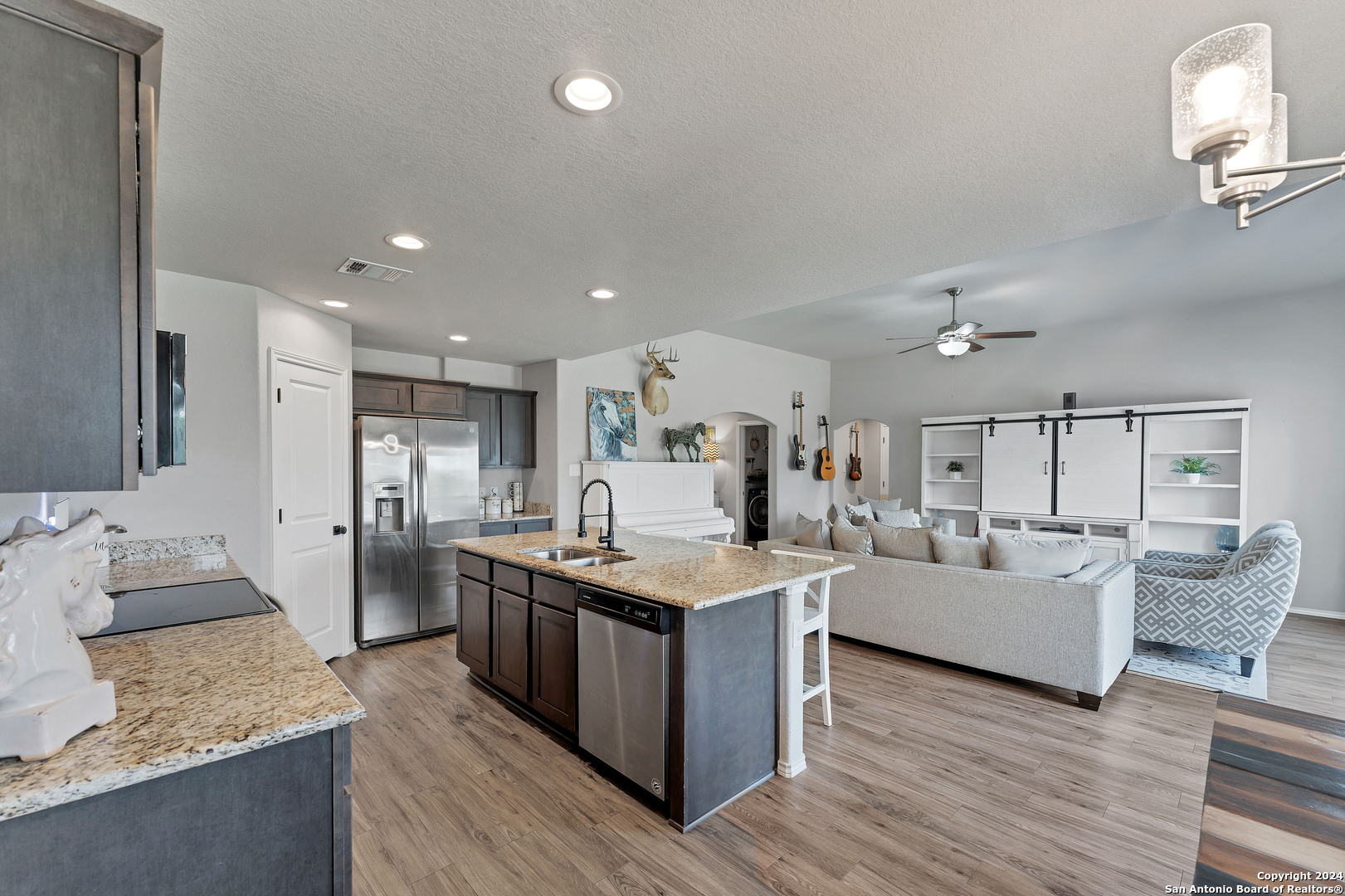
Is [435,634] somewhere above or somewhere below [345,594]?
below

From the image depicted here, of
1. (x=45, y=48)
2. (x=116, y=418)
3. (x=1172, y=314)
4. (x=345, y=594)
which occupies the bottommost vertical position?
(x=345, y=594)

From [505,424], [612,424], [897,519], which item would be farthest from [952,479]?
[505,424]

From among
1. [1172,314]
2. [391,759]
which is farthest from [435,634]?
[1172,314]

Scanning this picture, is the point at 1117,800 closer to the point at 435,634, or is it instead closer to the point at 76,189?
the point at 76,189

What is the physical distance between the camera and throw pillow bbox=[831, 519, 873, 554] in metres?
4.19

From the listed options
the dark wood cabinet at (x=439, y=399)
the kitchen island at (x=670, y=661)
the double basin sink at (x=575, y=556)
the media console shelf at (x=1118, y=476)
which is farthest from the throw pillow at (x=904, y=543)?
the dark wood cabinet at (x=439, y=399)

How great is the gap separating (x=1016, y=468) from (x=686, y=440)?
3857 millimetres

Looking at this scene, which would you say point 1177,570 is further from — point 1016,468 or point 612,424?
point 612,424

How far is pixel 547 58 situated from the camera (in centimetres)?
139

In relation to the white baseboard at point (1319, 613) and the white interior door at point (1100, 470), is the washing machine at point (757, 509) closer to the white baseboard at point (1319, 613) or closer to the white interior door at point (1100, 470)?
the white interior door at point (1100, 470)

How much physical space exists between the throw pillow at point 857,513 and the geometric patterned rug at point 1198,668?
2.11 metres

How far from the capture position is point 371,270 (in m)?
2.90

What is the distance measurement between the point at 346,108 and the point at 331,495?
10.3ft

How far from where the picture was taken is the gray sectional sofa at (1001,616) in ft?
10.5
